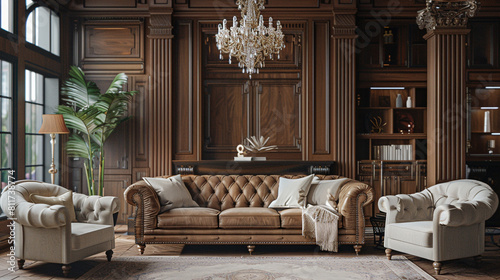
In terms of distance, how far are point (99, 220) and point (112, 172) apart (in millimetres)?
2144

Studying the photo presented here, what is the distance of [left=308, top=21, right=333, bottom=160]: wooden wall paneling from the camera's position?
655 cm

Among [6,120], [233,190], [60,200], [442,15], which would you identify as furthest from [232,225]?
[442,15]

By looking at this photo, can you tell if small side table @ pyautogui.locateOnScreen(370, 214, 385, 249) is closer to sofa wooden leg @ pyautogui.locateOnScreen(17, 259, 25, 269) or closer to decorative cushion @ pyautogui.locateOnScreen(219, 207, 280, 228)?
decorative cushion @ pyautogui.locateOnScreen(219, 207, 280, 228)

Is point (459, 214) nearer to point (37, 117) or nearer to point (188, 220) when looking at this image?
point (188, 220)

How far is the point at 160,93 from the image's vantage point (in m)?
6.50

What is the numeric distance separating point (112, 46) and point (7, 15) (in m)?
1.67

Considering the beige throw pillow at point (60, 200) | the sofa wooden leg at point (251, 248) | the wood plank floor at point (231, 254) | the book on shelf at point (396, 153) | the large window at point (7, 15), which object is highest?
the large window at point (7, 15)

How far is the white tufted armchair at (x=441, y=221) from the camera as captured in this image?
406 cm

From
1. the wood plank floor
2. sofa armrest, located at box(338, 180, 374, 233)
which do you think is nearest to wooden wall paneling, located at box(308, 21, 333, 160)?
the wood plank floor

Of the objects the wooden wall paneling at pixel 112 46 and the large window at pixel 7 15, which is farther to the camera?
the wooden wall paneling at pixel 112 46

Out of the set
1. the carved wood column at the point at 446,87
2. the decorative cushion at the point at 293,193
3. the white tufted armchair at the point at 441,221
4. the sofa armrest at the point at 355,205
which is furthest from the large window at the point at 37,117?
the carved wood column at the point at 446,87

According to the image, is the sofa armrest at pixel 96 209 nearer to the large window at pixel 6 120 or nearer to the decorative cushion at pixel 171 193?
the decorative cushion at pixel 171 193

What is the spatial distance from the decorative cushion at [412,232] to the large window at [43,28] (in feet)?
15.9

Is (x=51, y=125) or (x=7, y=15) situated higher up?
(x=7, y=15)
